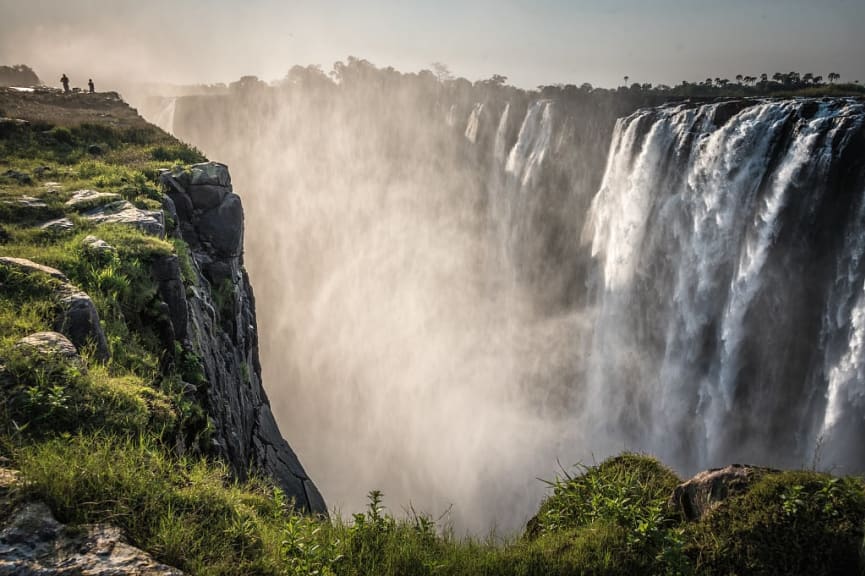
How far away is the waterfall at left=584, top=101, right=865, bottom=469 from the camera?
15.7 metres

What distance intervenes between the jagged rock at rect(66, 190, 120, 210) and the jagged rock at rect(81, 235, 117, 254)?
2.52 meters

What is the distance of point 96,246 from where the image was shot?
7242mm

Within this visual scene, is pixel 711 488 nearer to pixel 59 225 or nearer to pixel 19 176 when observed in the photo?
pixel 59 225

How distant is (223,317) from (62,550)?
9.91 metres

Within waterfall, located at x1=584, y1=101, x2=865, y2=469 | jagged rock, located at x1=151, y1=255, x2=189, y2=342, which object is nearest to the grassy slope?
jagged rock, located at x1=151, y1=255, x2=189, y2=342

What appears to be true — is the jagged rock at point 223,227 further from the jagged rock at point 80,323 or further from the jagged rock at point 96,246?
the jagged rock at point 80,323

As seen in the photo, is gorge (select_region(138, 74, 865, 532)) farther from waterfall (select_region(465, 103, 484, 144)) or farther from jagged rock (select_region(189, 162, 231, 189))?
jagged rock (select_region(189, 162, 231, 189))

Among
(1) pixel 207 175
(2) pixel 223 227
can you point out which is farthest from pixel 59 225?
(1) pixel 207 175

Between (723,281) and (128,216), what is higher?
(723,281)

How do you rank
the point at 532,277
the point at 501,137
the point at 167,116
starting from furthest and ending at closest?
the point at 167,116 → the point at 501,137 → the point at 532,277

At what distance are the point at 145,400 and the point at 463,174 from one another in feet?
139

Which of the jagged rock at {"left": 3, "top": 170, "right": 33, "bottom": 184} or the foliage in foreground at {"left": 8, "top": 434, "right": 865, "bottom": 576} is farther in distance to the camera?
the jagged rock at {"left": 3, "top": 170, "right": 33, "bottom": 184}

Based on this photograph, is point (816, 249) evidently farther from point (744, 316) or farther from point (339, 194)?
point (339, 194)

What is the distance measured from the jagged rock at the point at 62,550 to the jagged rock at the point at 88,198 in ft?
28.6
